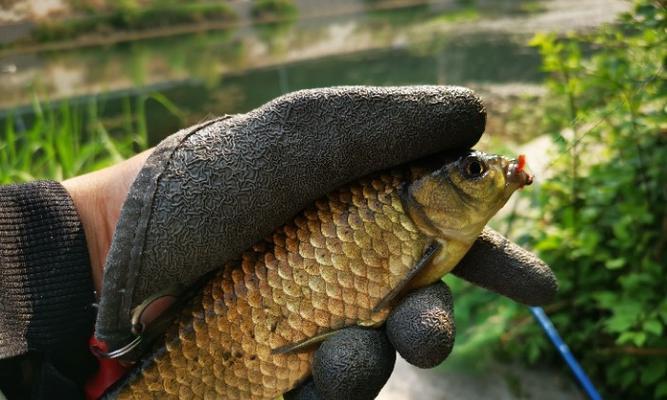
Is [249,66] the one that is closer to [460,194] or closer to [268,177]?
[268,177]

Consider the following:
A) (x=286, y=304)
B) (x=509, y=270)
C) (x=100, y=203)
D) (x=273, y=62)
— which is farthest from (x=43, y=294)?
(x=273, y=62)

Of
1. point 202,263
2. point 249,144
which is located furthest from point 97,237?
point 249,144

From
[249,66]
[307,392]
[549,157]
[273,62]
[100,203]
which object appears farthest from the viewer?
[273,62]

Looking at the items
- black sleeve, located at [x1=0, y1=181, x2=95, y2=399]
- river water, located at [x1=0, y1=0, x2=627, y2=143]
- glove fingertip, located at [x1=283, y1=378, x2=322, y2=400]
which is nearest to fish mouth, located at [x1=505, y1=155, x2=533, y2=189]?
glove fingertip, located at [x1=283, y1=378, x2=322, y2=400]

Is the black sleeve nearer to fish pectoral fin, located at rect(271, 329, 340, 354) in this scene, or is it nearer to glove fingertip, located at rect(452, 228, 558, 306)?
fish pectoral fin, located at rect(271, 329, 340, 354)

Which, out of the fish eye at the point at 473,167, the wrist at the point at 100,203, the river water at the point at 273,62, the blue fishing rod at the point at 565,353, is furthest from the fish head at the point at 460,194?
the river water at the point at 273,62

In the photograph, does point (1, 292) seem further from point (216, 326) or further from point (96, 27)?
point (96, 27)

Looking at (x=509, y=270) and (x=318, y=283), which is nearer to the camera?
(x=318, y=283)
